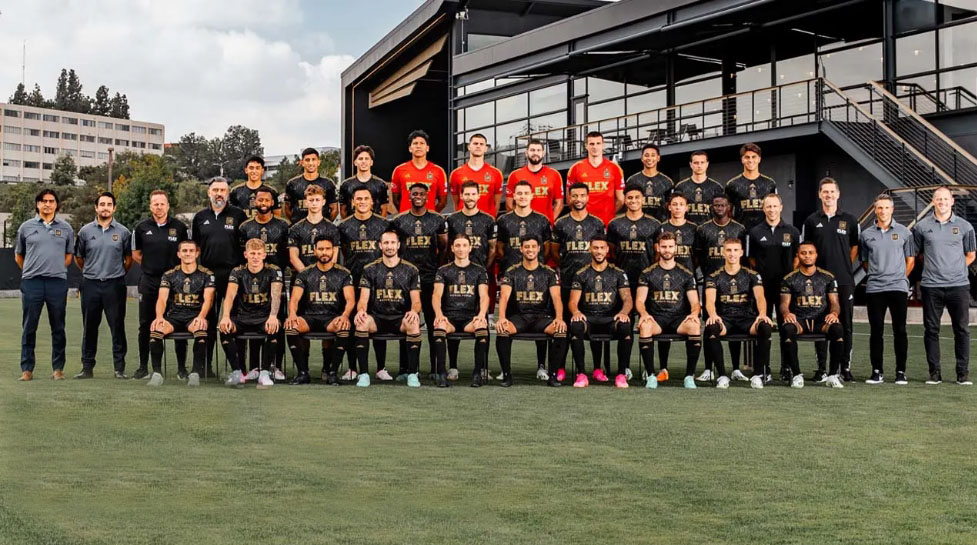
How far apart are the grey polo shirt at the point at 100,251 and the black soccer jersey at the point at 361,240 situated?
239 centimetres

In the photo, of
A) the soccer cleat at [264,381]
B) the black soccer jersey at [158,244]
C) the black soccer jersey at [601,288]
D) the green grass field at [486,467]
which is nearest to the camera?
the green grass field at [486,467]

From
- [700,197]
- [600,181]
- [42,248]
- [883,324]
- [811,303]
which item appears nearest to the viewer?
[811,303]

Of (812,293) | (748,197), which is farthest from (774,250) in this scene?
(748,197)

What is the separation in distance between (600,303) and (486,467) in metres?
4.52

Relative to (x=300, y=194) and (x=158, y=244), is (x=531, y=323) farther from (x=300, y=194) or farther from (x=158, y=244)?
(x=158, y=244)

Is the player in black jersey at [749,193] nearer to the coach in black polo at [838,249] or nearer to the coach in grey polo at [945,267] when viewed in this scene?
the coach in black polo at [838,249]

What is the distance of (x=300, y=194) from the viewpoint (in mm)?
11266

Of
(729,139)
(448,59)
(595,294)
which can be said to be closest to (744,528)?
(595,294)

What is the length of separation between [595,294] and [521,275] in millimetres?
755

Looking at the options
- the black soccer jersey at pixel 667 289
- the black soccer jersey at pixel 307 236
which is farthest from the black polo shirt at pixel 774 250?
the black soccer jersey at pixel 307 236

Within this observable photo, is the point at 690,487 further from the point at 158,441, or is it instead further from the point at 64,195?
the point at 64,195

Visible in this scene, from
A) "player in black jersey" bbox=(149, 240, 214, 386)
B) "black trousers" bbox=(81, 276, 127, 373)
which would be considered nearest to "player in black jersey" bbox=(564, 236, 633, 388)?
"player in black jersey" bbox=(149, 240, 214, 386)

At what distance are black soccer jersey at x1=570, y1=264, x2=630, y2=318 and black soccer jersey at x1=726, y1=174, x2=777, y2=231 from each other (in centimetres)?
166

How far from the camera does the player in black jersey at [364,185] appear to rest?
10812 mm
